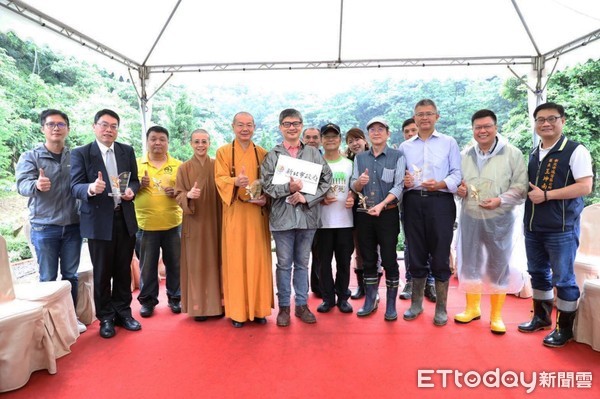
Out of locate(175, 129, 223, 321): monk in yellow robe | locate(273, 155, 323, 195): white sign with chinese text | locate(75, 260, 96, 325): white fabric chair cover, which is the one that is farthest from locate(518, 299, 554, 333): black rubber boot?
locate(75, 260, 96, 325): white fabric chair cover

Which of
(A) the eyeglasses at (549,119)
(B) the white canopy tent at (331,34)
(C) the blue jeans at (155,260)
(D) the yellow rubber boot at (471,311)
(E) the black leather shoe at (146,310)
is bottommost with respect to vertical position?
(E) the black leather shoe at (146,310)

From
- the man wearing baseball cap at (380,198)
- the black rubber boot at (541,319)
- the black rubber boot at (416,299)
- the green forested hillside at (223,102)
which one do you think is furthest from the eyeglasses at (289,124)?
the green forested hillside at (223,102)

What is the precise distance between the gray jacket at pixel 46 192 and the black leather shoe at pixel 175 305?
117cm

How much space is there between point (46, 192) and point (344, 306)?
2687 mm

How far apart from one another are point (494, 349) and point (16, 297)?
3389 mm

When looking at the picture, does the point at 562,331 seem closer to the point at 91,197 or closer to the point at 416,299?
the point at 416,299

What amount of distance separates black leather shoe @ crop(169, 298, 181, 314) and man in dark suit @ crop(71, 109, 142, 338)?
1.40ft

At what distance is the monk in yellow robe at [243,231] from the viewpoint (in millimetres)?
3031

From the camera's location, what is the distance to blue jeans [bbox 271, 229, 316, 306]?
10.2 feet

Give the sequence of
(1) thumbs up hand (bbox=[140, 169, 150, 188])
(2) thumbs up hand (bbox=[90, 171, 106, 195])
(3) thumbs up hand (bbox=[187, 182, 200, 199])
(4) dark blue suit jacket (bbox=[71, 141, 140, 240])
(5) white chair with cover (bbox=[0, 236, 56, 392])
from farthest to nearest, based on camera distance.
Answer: (1) thumbs up hand (bbox=[140, 169, 150, 188]), (3) thumbs up hand (bbox=[187, 182, 200, 199]), (4) dark blue suit jacket (bbox=[71, 141, 140, 240]), (2) thumbs up hand (bbox=[90, 171, 106, 195]), (5) white chair with cover (bbox=[0, 236, 56, 392])

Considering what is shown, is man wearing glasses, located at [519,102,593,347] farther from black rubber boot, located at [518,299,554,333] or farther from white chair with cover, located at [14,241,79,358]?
white chair with cover, located at [14,241,79,358]

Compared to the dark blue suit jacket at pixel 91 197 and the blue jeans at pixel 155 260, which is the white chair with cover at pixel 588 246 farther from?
the dark blue suit jacket at pixel 91 197

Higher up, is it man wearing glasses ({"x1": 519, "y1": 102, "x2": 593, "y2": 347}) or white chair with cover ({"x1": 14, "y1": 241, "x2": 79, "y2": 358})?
man wearing glasses ({"x1": 519, "y1": 102, "x2": 593, "y2": 347})

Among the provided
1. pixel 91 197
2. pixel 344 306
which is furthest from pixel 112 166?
pixel 344 306
